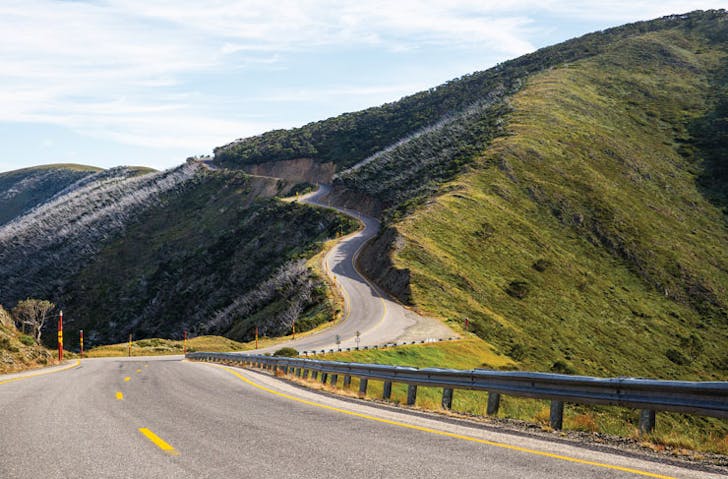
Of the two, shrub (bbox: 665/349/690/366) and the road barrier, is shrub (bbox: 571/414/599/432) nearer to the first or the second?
the road barrier

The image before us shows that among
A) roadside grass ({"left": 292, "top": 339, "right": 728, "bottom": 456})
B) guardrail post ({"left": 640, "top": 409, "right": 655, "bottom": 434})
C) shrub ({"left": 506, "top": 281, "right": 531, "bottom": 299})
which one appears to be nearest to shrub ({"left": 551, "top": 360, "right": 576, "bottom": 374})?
roadside grass ({"left": 292, "top": 339, "right": 728, "bottom": 456})

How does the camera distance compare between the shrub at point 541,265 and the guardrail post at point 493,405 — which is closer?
the guardrail post at point 493,405

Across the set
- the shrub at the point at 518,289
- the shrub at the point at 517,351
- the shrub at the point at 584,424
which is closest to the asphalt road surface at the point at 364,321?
the shrub at the point at 517,351

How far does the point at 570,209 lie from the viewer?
2940 inches

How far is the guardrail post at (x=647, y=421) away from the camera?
348 inches

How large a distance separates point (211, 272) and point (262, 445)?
84.7 metres

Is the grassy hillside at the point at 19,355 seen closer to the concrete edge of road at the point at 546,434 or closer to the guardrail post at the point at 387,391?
the guardrail post at the point at 387,391

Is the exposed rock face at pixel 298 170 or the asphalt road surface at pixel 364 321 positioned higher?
the exposed rock face at pixel 298 170

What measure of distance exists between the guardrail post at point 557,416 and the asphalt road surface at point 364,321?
30.9 metres

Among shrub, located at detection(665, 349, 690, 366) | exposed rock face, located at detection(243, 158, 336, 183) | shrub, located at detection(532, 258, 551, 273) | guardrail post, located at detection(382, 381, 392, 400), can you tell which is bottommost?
shrub, located at detection(665, 349, 690, 366)

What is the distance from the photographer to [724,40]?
166 metres

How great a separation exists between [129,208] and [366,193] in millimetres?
59510

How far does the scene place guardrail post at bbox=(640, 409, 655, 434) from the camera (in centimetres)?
885

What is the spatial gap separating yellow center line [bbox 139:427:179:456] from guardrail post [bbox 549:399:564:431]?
5.68m
